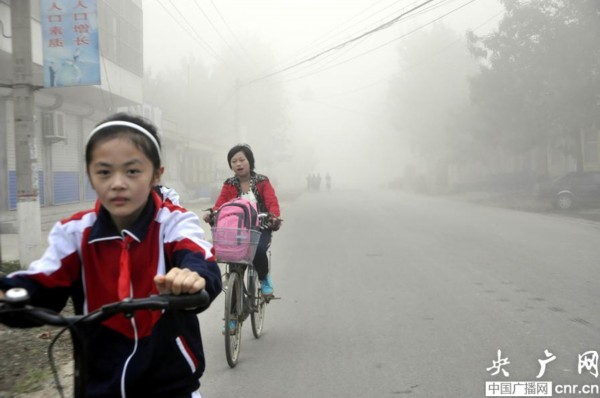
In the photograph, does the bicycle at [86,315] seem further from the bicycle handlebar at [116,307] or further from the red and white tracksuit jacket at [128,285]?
the red and white tracksuit jacket at [128,285]

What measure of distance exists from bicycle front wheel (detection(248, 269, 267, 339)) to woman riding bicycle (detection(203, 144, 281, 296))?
84 millimetres

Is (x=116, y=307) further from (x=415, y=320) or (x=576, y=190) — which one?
(x=576, y=190)

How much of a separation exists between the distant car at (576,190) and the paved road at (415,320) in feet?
34.6

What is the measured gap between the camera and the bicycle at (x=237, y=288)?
479 cm

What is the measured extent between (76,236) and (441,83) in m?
43.0

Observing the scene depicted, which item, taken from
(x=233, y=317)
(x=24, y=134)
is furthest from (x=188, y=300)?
(x=24, y=134)

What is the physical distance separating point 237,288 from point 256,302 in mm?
696

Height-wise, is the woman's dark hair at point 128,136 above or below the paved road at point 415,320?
above

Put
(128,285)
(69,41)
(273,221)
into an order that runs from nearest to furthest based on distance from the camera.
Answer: (128,285)
(273,221)
(69,41)

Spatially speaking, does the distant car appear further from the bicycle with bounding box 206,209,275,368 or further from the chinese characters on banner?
the bicycle with bounding box 206,209,275,368

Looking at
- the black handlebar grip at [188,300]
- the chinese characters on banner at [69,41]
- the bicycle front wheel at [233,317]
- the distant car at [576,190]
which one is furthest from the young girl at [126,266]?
the distant car at [576,190]

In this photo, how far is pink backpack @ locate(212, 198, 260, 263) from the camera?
15.7 ft

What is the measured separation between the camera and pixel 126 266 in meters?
1.91

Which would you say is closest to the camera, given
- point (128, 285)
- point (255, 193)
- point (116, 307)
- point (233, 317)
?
point (116, 307)
